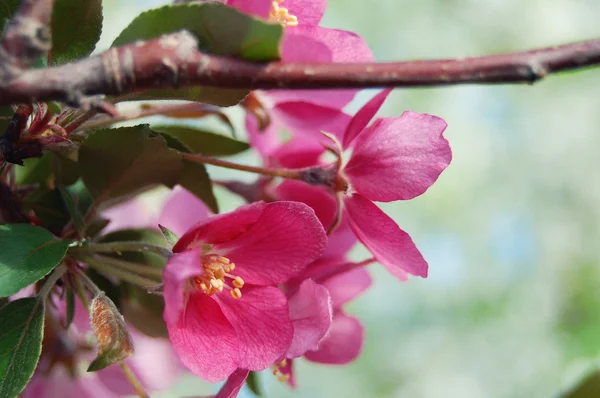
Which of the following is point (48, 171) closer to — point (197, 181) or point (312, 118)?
point (197, 181)

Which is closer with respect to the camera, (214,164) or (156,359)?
(214,164)

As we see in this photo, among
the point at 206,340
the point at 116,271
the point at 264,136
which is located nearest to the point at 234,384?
the point at 206,340

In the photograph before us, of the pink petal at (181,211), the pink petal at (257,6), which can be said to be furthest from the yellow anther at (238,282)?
the pink petal at (181,211)

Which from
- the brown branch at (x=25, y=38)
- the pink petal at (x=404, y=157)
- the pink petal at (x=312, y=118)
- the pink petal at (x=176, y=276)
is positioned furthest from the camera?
→ the pink petal at (x=312, y=118)

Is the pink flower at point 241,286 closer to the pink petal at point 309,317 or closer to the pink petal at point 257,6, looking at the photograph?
the pink petal at point 309,317

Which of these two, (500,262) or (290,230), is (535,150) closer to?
(500,262)

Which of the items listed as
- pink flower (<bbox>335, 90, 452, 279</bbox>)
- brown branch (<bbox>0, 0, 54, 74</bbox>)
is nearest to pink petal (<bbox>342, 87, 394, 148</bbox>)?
pink flower (<bbox>335, 90, 452, 279</bbox>)

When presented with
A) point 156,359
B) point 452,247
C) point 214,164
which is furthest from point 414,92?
point 214,164
